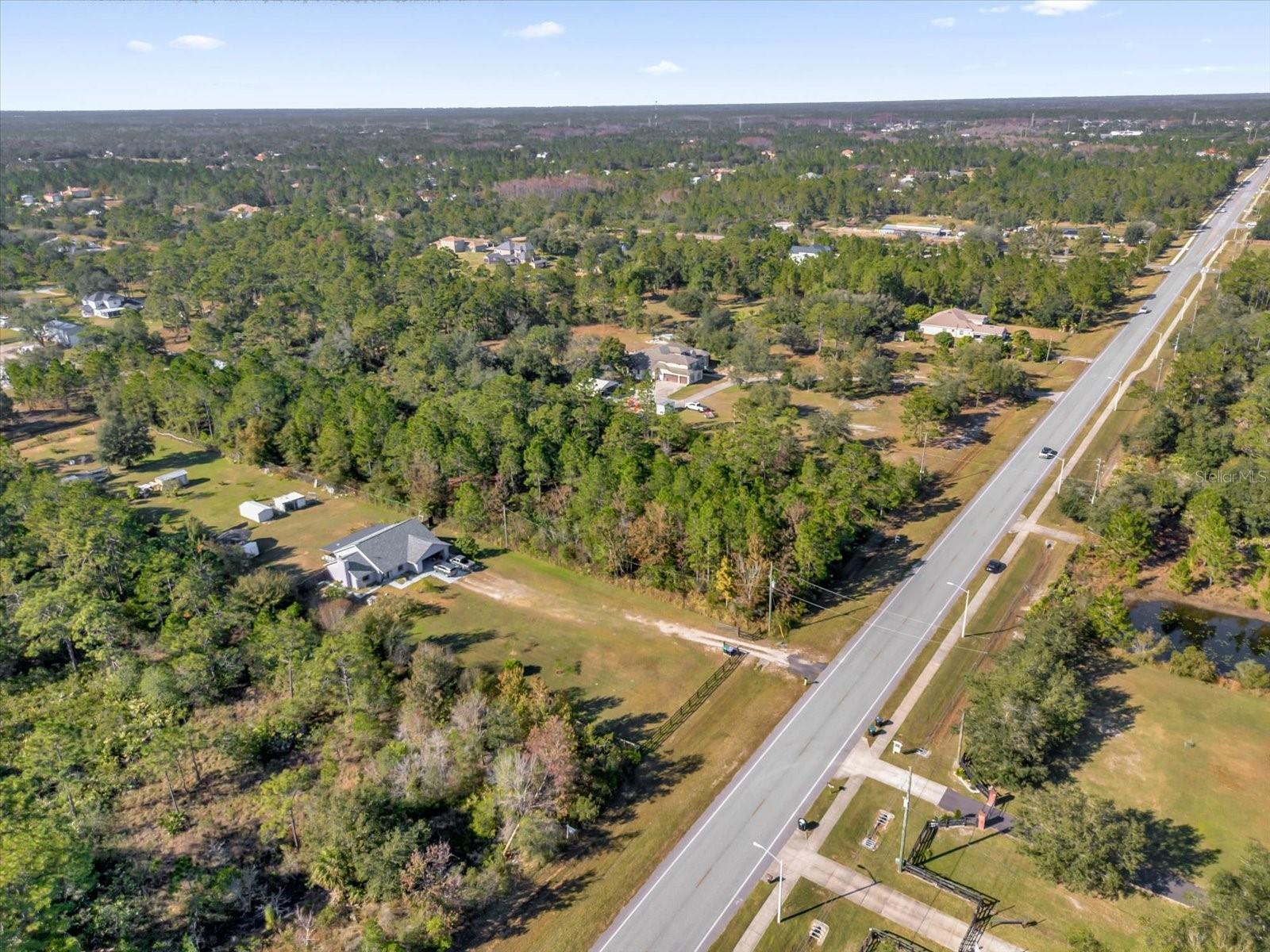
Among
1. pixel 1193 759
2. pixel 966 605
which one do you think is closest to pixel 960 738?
pixel 1193 759

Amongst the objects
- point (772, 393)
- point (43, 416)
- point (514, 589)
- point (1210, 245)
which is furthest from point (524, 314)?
point (1210, 245)

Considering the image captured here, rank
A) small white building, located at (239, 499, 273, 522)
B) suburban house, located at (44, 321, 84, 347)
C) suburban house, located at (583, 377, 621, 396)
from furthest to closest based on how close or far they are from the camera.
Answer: suburban house, located at (44, 321, 84, 347) → suburban house, located at (583, 377, 621, 396) → small white building, located at (239, 499, 273, 522)

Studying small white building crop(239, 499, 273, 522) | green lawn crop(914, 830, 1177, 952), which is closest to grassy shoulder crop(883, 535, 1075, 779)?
green lawn crop(914, 830, 1177, 952)

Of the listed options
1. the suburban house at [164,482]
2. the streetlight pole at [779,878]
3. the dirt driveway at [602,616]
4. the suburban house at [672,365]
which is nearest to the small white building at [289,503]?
the suburban house at [164,482]

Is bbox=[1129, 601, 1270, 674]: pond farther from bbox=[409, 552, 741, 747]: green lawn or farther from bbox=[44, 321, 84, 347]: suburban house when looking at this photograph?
bbox=[44, 321, 84, 347]: suburban house

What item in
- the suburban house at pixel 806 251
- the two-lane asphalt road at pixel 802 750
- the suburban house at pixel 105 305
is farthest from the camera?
the suburban house at pixel 806 251

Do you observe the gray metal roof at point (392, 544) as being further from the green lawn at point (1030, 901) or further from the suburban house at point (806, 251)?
the suburban house at point (806, 251)

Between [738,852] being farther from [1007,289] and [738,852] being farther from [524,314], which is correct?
[1007,289]
